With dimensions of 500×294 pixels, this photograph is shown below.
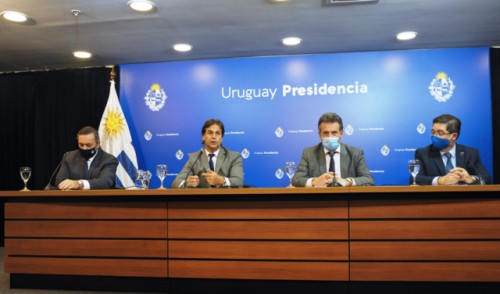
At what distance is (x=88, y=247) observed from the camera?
3281mm

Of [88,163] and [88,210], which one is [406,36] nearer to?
[88,163]

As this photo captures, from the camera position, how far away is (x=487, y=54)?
5.35m

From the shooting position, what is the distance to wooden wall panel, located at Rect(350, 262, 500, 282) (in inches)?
111

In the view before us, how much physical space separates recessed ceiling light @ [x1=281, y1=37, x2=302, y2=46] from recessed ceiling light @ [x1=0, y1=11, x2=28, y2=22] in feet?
9.50

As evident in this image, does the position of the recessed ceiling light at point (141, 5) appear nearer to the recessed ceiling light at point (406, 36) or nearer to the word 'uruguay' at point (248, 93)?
the word 'uruguay' at point (248, 93)

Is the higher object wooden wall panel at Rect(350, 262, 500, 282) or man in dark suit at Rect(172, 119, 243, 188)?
man in dark suit at Rect(172, 119, 243, 188)

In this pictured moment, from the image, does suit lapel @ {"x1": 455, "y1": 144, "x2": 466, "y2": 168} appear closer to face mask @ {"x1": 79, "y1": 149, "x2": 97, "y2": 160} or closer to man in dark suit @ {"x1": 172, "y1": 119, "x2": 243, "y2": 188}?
man in dark suit @ {"x1": 172, "y1": 119, "x2": 243, "y2": 188}

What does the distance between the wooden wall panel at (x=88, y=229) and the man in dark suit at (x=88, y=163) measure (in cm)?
57

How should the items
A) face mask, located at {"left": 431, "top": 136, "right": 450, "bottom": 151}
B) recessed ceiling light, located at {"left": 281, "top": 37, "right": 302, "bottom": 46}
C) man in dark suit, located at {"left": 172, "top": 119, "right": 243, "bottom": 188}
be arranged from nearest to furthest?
face mask, located at {"left": 431, "top": 136, "right": 450, "bottom": 151} < man in dark suit, located at {"left": 172, "top": 119, "right": 243, "bottom": 188} < recessed ceiling light, located at {"left": 281, "top": 37, "right": 302, "bottom": 46}

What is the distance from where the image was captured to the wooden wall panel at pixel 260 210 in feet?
9.80

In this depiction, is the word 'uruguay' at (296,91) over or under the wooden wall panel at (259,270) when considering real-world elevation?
over

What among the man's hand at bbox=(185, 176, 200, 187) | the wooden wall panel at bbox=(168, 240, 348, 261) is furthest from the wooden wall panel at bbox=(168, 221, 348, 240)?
the man's hand at bbox=(185, 176, 200, 187)

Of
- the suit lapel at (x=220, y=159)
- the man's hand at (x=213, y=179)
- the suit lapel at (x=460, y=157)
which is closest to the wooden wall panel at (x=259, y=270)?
the man's hand at (x=213, y=179)

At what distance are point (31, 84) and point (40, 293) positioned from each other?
4.37m
